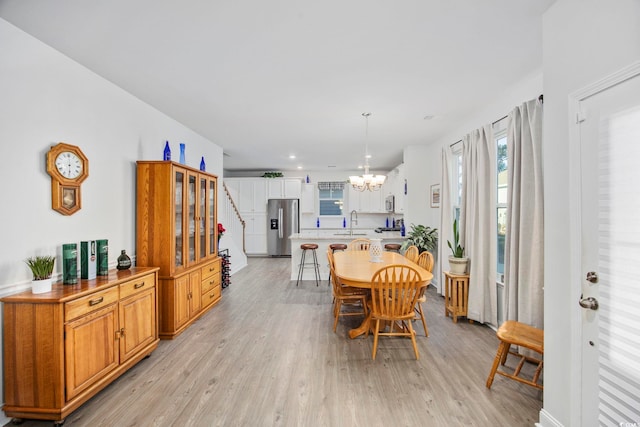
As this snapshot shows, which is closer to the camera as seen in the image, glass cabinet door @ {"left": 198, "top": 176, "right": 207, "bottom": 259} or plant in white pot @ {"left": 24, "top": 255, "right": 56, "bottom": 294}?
plant in white pot @ {"left": 24, "top": 255, "right": 56, "bottom": 294}

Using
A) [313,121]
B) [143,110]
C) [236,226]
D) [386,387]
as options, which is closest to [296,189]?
[236,226]

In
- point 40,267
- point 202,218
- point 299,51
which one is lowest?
point 40,267

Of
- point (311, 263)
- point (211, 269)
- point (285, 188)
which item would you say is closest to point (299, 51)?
point (211, 269)

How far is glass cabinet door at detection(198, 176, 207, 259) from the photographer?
4.00m

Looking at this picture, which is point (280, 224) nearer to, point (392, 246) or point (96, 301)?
point (392, 246)

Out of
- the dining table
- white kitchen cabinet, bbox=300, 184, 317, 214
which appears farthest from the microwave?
the dining table

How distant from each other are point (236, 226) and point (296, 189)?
205 centimetres

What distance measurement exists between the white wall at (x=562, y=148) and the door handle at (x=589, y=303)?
0.29 feet

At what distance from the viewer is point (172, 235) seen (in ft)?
11.0

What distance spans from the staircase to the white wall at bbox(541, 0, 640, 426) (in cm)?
507

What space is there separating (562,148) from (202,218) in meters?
3.88

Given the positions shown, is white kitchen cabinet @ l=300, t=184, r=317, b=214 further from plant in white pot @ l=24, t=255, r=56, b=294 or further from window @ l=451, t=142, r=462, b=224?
plant in white pot @ l=24, t=255, r=56, b=294

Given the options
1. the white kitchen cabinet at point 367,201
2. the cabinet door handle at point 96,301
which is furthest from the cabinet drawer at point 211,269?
the white kitchen cabinet at point 367,201

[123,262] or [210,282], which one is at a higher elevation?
[123,262]
